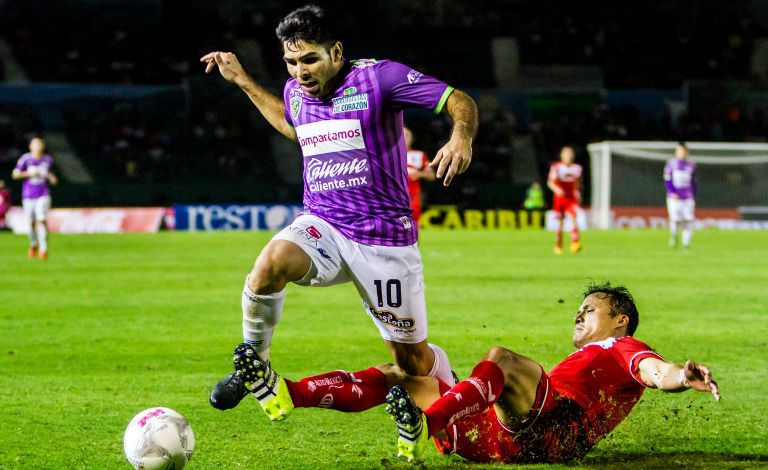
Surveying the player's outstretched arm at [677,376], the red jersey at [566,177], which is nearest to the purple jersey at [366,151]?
the player's outstretched arm at [677,376]

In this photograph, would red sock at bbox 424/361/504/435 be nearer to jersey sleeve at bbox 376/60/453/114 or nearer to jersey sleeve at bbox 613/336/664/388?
jersey sleeve at bbox 613/336/664/388

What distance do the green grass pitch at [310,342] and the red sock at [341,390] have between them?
285 mm

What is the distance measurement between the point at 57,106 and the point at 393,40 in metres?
12.1

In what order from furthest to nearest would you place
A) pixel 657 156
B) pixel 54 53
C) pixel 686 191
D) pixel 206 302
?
1. pixel 54 53
2. pixel 657 156
3. pixel 686 191
4. pixel 206 302

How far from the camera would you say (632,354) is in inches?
189

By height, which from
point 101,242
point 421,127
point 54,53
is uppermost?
point 54,53

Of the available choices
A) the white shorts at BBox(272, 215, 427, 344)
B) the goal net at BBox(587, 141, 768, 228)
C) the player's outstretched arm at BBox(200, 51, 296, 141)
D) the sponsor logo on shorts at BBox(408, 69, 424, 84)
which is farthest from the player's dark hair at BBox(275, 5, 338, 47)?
the goal net at BBox(587, 141, 768, 228)

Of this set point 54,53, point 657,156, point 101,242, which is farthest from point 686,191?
point 54,53

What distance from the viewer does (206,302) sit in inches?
509

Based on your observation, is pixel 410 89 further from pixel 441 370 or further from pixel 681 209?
pixel 681 209

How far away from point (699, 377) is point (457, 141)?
156cm

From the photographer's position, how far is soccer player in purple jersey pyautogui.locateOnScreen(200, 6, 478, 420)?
5.20m

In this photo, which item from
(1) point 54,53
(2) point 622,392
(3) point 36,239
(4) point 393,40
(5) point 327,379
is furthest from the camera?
(4) point 393,40

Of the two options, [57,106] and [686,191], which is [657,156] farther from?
[57,106]
